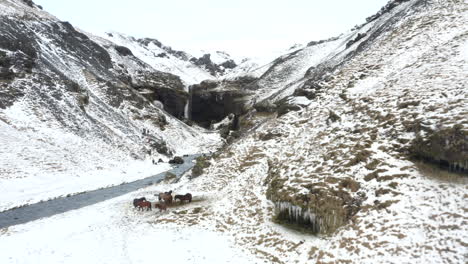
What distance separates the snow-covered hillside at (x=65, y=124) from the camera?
111 feet

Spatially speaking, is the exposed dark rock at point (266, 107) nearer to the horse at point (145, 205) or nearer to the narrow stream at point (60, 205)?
the narrow stream at point (60, 205)

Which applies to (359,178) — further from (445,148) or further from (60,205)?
(60,205)

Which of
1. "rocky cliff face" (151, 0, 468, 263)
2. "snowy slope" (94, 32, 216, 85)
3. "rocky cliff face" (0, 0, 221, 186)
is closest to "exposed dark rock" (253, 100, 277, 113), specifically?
"rocky cliff face" (151, 0, 468, 263)

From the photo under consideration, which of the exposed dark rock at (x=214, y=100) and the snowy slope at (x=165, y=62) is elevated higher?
the snowy slope at (x=165, y=62)

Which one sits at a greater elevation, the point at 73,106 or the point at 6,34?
the point at 6,34

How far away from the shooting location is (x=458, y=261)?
33.8ft

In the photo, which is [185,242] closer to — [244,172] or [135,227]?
[135,227]

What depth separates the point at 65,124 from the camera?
152 ft

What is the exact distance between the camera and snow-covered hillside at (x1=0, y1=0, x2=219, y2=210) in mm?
33844

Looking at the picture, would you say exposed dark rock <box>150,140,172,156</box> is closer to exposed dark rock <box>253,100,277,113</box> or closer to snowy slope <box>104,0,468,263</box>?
exposed dark rock <box>253,100,277,113</box>

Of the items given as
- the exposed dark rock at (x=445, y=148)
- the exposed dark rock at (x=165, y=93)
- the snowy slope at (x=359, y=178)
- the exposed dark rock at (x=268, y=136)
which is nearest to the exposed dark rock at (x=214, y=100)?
the exposed dark rock at (x=165, y=93)

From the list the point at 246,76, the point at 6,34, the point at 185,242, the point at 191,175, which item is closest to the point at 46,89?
the point at 6,34

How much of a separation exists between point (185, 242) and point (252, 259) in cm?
441

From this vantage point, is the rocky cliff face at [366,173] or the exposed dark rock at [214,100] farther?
the exposed dark rock at [214,100]
